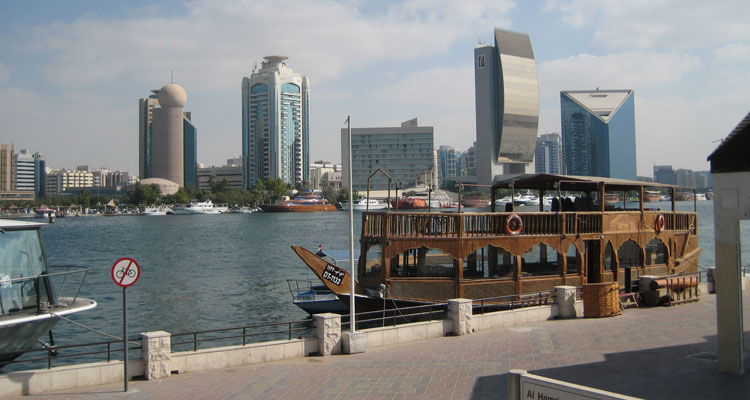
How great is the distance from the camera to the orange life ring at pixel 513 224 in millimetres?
19734

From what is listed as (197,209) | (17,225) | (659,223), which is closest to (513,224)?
(659,223)

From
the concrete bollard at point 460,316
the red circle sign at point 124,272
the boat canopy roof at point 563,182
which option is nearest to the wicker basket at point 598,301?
the boat canopy roof at point 563,182

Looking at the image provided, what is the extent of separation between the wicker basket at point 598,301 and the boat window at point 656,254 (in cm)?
838

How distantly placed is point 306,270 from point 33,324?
32.8 meters

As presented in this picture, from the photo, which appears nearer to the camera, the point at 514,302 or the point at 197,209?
the point at 514,302

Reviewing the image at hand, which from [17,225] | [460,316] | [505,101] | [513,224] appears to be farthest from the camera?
[505,101]

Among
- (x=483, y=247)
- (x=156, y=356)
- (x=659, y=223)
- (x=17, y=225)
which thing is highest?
(x=17, y=225)

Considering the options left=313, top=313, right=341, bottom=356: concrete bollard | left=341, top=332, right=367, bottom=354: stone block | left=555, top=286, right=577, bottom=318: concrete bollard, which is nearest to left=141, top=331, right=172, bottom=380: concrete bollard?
left=313, top=313, right=341, bottom=356: concrete bollard

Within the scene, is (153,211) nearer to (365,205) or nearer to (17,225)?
(365,205)

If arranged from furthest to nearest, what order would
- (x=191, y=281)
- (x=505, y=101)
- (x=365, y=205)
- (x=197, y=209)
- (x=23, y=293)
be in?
1. (x=505, y=101)
2. (x=365, y=205)
3. (x=197, y=209)
4. (x=191, y=281)
5. (x=23, y=293)

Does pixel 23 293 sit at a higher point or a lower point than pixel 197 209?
lower

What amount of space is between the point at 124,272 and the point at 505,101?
184132 mm

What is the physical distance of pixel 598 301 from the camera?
1770 cm

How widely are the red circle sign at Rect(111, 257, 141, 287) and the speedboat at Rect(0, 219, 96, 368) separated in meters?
2.40
